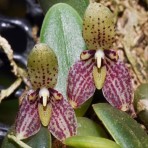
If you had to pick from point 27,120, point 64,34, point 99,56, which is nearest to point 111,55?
point 99,56

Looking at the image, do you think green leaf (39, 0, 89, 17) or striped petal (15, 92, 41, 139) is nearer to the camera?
striped petal (15, 92, 41, 139)

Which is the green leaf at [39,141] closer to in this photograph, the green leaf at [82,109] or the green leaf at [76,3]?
the green leaf at [82,109]

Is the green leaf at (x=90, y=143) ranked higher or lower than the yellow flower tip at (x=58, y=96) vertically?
lower

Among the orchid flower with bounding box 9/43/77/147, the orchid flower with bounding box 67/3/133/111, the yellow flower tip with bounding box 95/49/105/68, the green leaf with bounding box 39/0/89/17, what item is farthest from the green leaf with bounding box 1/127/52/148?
the green leaf with bounding box 39/0/89/17

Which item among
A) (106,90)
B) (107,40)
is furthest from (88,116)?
(107,40)

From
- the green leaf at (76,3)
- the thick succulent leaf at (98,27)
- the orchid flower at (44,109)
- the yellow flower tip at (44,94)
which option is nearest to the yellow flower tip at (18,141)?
the orchid flower at (44,109)

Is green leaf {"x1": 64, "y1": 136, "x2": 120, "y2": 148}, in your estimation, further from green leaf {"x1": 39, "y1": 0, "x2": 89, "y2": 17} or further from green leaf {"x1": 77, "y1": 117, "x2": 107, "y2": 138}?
green leaf {"x1": 39, "y1": 0, "x2": 89, "y2": 17}
